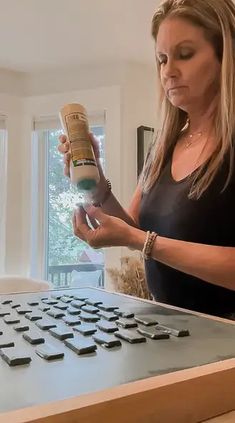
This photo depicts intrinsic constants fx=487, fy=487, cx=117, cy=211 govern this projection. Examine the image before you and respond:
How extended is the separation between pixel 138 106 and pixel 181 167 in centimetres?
168

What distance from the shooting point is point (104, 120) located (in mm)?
2611

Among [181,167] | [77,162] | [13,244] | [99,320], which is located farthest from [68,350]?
[13,244]

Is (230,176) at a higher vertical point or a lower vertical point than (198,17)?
lower

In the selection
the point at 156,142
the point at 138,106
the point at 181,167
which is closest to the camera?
the point at 181,167

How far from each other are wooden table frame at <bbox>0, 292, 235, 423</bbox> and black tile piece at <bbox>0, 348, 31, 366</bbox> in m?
0.11

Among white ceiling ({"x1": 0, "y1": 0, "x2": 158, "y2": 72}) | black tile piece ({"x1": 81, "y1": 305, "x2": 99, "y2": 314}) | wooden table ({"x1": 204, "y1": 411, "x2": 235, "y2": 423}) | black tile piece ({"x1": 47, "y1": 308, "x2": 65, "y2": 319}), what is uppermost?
white ceiling ({"x1": 0, "y1": 0, "x2": 158, "y2": 72})

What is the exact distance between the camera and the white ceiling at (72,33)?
1993 mm

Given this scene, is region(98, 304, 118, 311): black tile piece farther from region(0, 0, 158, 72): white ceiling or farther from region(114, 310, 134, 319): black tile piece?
region(0, 0, 158, 72): white ceiling

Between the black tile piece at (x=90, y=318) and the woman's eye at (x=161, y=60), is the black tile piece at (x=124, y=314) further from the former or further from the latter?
the woman's eye at (x=161, y=60)

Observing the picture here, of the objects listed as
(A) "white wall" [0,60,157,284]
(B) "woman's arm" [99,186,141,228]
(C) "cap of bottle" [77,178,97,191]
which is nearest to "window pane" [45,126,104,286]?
(A) "white wall" [0,60,157,284]

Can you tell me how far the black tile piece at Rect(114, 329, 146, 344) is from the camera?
53cm

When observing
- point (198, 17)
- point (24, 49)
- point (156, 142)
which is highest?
point (24, 49)

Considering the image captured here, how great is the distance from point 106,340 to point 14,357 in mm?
105

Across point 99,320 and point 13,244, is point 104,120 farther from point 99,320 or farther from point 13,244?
point 99,320
